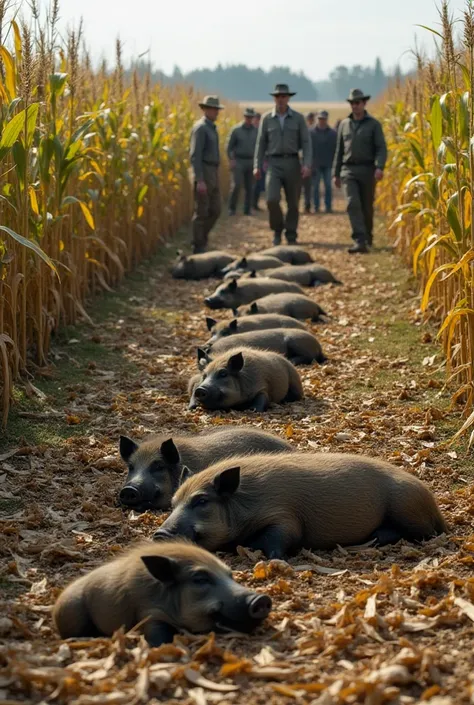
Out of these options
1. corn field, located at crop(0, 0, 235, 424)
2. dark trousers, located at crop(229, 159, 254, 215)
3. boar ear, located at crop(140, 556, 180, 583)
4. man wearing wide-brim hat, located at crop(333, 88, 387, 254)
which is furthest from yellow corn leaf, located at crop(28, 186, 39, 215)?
dark trousers, located at crop(229, 159, 254, 215)

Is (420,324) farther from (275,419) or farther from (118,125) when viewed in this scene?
(118,125)

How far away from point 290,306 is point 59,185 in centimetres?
338

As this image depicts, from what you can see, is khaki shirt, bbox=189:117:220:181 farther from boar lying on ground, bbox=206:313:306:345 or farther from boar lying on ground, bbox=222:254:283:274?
boar lying on ground, bbox=206:313:306:345

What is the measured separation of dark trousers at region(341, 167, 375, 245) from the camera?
57.8 feet

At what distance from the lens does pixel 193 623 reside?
4258 millimetres

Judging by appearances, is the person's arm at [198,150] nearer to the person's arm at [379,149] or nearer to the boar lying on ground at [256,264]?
the boar lying on ground at [256,264]

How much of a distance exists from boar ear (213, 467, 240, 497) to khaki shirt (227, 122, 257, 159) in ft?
66.7

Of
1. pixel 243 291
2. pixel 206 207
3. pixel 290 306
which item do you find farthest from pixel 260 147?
pixel 290 306

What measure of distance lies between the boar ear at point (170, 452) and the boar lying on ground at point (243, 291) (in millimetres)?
6706

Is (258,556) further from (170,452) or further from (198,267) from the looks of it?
(198,267)

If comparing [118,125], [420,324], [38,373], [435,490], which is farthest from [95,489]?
[118,125]

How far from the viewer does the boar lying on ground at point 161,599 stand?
4.18 m

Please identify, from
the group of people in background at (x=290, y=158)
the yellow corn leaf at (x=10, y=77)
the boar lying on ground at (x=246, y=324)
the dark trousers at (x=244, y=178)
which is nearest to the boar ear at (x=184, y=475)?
the yellow corn leaf at (x=10, y=77)

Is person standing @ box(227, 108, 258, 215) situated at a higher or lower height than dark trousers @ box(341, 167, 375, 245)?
higher
